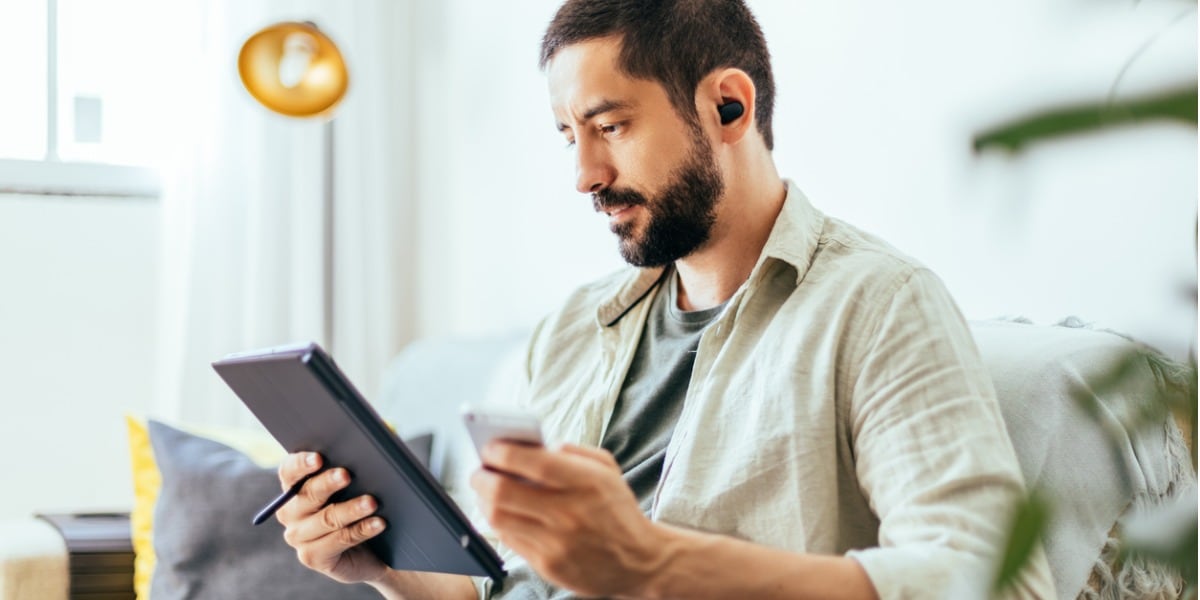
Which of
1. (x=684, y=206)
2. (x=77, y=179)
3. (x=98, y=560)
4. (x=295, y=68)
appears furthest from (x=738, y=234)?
(x=77, y=179)

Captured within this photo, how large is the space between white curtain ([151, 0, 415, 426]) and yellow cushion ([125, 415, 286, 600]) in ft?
2.30

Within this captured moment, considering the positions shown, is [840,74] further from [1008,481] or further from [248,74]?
[248,74]

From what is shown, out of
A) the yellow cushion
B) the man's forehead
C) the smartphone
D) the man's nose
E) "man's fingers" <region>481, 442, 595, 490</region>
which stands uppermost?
the man's forehead

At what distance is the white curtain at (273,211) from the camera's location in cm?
254

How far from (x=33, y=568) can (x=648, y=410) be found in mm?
982

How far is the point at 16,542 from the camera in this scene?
5.54 ft

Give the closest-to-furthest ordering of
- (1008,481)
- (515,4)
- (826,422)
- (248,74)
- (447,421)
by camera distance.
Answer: (1008,481) → (826,422) → (447,421) → (248,74) → (515,4)

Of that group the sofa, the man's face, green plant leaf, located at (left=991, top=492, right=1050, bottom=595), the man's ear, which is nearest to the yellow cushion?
the sofa

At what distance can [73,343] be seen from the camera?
8.30ft

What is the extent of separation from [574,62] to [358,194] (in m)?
1.60

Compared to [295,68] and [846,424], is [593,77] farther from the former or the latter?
[295,68]

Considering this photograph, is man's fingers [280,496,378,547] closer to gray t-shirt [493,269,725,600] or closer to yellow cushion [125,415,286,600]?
gray t-shirt [493,269,725,600]

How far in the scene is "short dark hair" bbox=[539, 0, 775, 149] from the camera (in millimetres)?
1249

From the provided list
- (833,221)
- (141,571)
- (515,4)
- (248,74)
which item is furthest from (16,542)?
(515,4)
